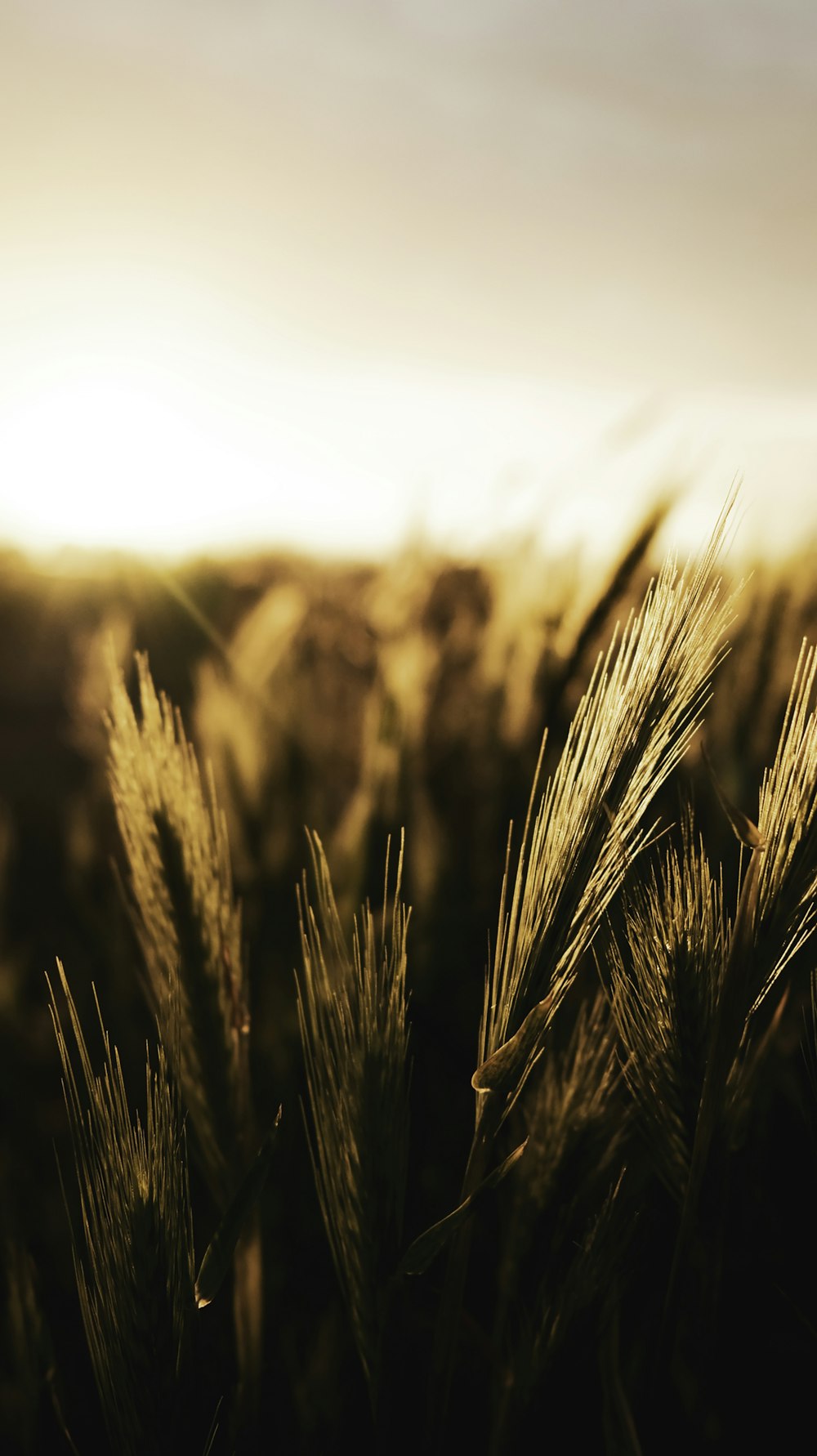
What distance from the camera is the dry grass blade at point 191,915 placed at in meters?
0.42

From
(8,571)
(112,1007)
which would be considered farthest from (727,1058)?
(8,571)

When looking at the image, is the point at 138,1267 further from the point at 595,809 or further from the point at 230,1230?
the point at 595,809

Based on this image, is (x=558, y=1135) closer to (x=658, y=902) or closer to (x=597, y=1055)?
(x=597, y=1055)

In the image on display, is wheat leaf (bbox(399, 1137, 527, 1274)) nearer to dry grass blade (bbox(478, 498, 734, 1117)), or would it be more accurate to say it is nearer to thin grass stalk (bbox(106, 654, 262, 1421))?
dry grass blade (bbox(478, 498, 734, 1117))

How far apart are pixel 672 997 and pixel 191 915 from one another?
0.79 ft

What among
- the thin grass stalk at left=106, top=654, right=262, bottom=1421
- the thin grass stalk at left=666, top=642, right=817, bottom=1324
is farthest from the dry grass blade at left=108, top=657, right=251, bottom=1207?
the thin grass stalk at left=666, top=642, right=817, bottom=1324

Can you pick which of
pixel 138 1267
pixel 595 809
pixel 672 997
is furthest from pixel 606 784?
pixel 138 1267

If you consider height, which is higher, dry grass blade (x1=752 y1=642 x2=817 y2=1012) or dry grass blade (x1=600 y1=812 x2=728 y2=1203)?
dry grass blade (x1=752 y1=642 x2=817 y2=1012)

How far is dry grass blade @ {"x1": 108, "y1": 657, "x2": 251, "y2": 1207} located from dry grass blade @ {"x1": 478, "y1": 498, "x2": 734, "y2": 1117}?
0.18 meters

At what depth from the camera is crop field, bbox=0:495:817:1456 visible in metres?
0.29

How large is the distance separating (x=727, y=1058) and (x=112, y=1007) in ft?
2.18

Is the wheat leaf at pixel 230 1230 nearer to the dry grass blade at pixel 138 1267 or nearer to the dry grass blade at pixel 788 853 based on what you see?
the dry grass blade at pixel 138 1267

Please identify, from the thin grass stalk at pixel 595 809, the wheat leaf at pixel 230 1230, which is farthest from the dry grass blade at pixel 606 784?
the wheat leaf at pixel 230 1230

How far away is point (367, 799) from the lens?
730 mm
